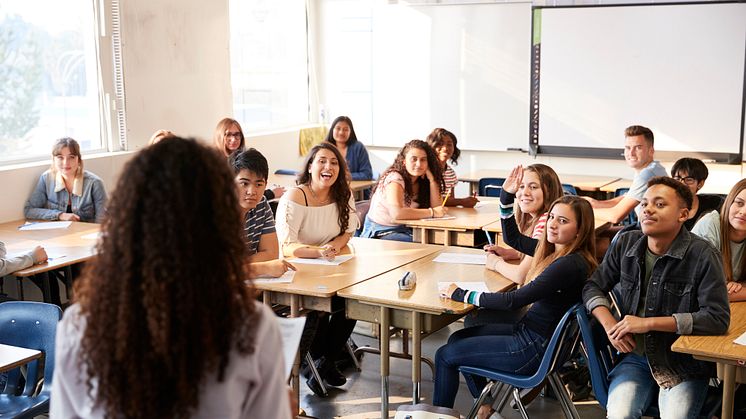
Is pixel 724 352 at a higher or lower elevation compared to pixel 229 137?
lower

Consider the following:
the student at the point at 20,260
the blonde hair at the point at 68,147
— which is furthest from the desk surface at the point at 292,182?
the student at the point at 20,260

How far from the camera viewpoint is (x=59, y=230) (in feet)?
17.9

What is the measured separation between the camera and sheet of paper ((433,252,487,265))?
441 centimetres

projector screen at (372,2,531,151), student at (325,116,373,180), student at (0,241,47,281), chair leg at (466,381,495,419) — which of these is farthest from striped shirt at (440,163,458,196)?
student at (0,241,47,281)

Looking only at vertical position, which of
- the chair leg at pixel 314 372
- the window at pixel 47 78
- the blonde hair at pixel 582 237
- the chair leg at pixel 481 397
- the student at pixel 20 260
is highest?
the window at pixel 47 78

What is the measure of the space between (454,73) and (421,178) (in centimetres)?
310

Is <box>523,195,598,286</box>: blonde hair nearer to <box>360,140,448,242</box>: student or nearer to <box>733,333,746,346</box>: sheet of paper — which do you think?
<box>733,333,746,346</box>: sheet of paper

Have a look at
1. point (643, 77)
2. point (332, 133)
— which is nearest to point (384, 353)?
point (332, 133)

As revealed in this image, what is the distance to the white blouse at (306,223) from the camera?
456cm

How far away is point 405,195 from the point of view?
5898 mm

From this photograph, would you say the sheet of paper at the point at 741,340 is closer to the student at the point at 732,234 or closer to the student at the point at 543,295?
the student at the point at 732,234

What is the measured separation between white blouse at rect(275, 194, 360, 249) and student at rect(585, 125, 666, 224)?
2.03 m

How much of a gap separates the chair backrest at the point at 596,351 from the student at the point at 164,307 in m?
2.07

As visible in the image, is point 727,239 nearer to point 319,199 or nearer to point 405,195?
point 319,199
